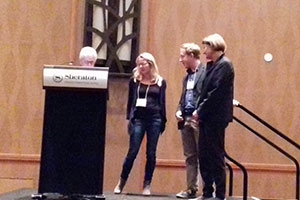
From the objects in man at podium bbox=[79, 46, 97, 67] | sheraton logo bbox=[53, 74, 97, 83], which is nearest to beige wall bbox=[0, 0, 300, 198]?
man at podium bbox=[79, 46, 97, 67]

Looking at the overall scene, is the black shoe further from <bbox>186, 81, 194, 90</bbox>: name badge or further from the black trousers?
<bbox>186, 81, 194, 90</bbox>: name badge

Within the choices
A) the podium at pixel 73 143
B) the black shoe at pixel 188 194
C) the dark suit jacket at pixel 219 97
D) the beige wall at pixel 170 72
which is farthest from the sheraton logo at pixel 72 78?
the beige wall at pixel 170 72

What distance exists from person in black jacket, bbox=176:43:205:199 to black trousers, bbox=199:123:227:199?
26.6 inches

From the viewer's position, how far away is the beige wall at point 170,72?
8148 mm

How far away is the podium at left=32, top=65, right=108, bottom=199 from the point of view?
5.14 meters

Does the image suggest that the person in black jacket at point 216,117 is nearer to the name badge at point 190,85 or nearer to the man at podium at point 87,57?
the name badge at point 190,85

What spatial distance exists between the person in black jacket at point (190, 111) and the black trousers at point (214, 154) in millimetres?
677

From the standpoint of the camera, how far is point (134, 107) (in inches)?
243

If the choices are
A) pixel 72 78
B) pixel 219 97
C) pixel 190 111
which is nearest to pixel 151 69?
pixel 190 111

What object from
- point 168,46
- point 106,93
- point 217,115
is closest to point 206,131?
point 217,115

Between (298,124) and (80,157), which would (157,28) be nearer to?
(298,124)

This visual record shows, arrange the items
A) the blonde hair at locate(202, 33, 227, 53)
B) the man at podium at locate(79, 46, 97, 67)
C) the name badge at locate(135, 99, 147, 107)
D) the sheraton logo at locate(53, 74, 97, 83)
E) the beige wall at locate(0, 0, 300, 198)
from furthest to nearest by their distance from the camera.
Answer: the beige wall at locate(0, 0, 300, 198)
the name badge at locate(135, 99, 147, 107)
the man at podium at locate(79, 46, 97, 67)
the blonde hair at locate(202, 33, 227, 53)
the sheraton logo at locate(53, 74, 97, 83)

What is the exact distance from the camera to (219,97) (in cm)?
513

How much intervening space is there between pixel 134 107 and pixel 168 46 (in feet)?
7.60
